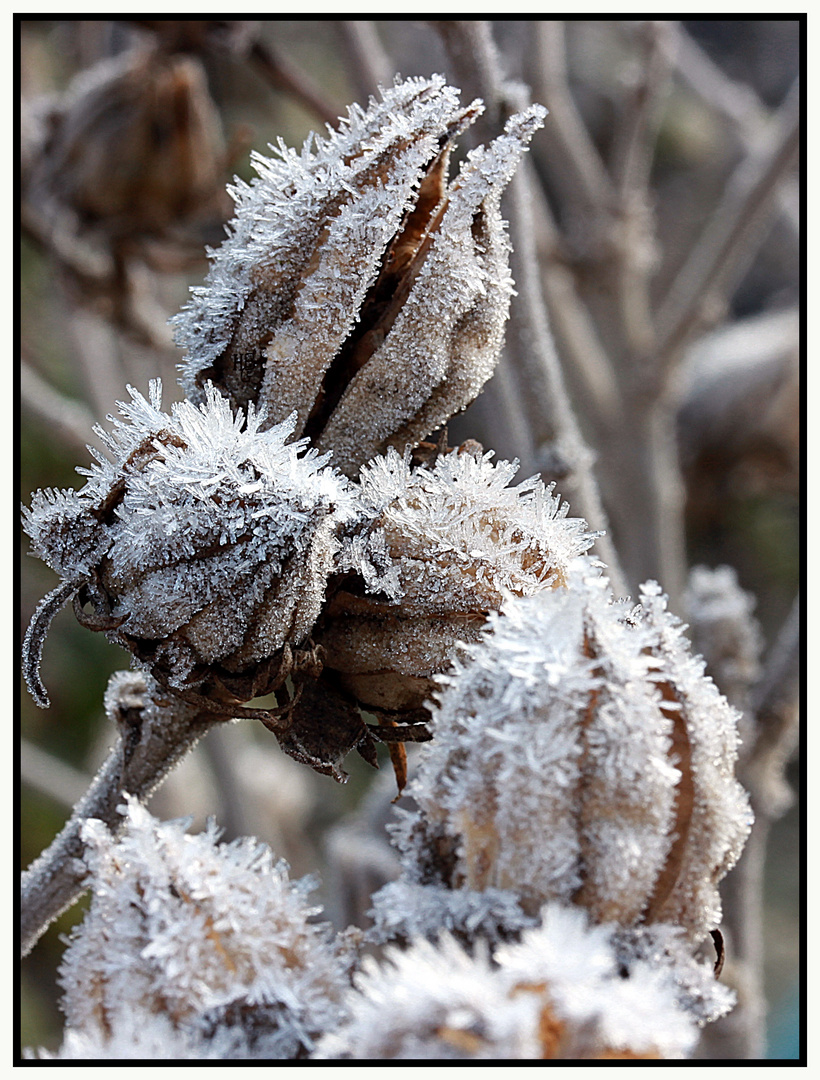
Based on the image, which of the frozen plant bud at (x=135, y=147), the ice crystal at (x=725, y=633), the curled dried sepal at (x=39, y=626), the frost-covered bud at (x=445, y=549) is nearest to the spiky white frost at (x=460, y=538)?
the frost-covered bud at (x=445, y=549)

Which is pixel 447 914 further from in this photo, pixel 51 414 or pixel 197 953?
pixel 51 414

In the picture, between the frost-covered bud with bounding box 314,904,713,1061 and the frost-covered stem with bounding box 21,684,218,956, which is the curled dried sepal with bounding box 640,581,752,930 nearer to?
the frost-covered bud with bounding box 314,904,713,1061

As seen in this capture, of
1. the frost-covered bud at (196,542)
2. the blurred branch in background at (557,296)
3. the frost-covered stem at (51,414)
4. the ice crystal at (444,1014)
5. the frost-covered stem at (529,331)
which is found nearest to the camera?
the ice crystal at (444,1014)

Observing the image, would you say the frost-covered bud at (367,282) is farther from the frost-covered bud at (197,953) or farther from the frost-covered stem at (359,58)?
the frost-covered stem at (359,58)

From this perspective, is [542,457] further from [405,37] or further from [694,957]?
[405,37]

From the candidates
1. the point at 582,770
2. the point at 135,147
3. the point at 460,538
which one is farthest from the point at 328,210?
the point at 135,147
